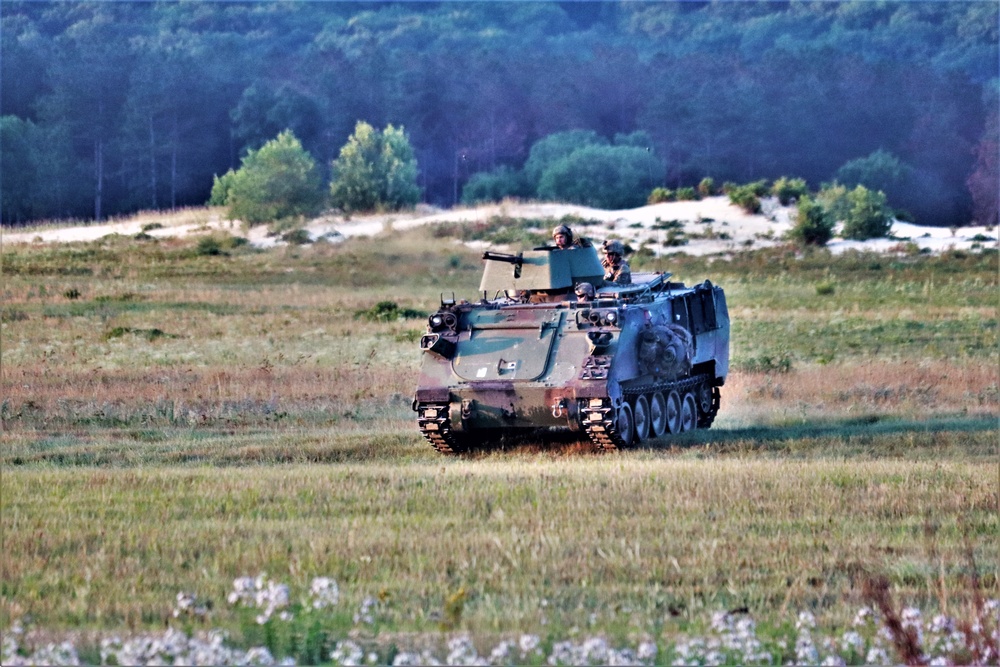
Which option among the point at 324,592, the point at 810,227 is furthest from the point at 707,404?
the point at 810,227

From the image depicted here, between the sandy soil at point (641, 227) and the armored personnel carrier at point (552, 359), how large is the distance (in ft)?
87.6

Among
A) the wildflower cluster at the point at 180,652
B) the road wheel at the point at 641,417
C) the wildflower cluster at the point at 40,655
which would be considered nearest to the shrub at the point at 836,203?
the road wheel at the point at 641,417

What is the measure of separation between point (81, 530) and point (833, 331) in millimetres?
25646

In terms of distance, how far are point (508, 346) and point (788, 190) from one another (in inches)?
1616

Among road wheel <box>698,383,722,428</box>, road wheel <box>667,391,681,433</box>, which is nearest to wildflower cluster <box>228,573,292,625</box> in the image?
road wheel <box>667,391,681,433</box>

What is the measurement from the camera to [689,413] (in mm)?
21766

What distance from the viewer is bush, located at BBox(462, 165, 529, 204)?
59.9 m

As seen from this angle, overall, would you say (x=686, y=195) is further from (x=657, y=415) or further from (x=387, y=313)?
(x=657, y=415)

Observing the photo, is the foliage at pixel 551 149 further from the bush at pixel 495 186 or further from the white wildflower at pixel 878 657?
the white wildflower at pixel 878 657

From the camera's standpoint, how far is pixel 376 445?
18.8 metres

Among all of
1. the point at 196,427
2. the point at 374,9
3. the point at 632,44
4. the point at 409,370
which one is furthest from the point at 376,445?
the point at 374,9

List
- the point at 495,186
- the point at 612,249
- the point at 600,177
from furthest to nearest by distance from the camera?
the point at 495,186, the point at 600,177, the point at 612,249

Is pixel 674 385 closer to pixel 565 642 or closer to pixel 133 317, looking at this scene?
pixel 565 642

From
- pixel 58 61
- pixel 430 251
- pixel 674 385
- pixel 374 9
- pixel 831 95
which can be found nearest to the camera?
pixel 674 385
